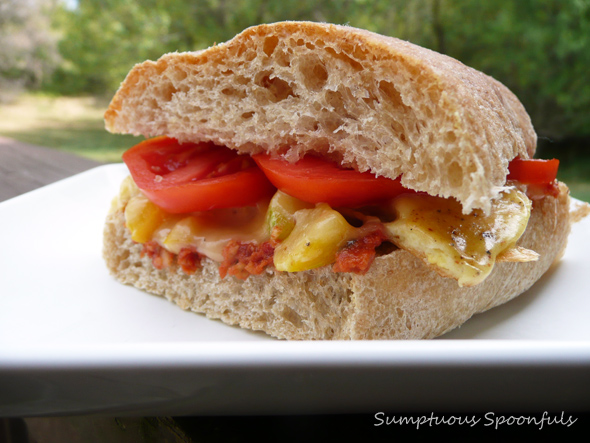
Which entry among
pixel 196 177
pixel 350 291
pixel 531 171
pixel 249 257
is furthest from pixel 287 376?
pixel 531 171

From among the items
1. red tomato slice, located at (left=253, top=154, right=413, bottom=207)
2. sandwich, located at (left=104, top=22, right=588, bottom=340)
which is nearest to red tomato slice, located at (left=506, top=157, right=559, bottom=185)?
sandwich, located at (left=104, top=22, right=588, bottom=340)

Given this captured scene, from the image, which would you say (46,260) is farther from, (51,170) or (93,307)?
(51,170)

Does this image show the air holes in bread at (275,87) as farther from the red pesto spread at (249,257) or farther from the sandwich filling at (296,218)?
the red pesto spread at (249,257)

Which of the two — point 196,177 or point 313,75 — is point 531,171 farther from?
point 196,177

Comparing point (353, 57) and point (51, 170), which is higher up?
point (353, 57)

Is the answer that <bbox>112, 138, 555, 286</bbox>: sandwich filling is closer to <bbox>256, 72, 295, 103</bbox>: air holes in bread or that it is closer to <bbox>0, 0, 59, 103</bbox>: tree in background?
<bbox>256, 72, 295, 103</bbox>: air holes in bread

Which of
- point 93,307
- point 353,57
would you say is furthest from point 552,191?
point 93,307

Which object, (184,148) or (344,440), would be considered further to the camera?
(184,148)
